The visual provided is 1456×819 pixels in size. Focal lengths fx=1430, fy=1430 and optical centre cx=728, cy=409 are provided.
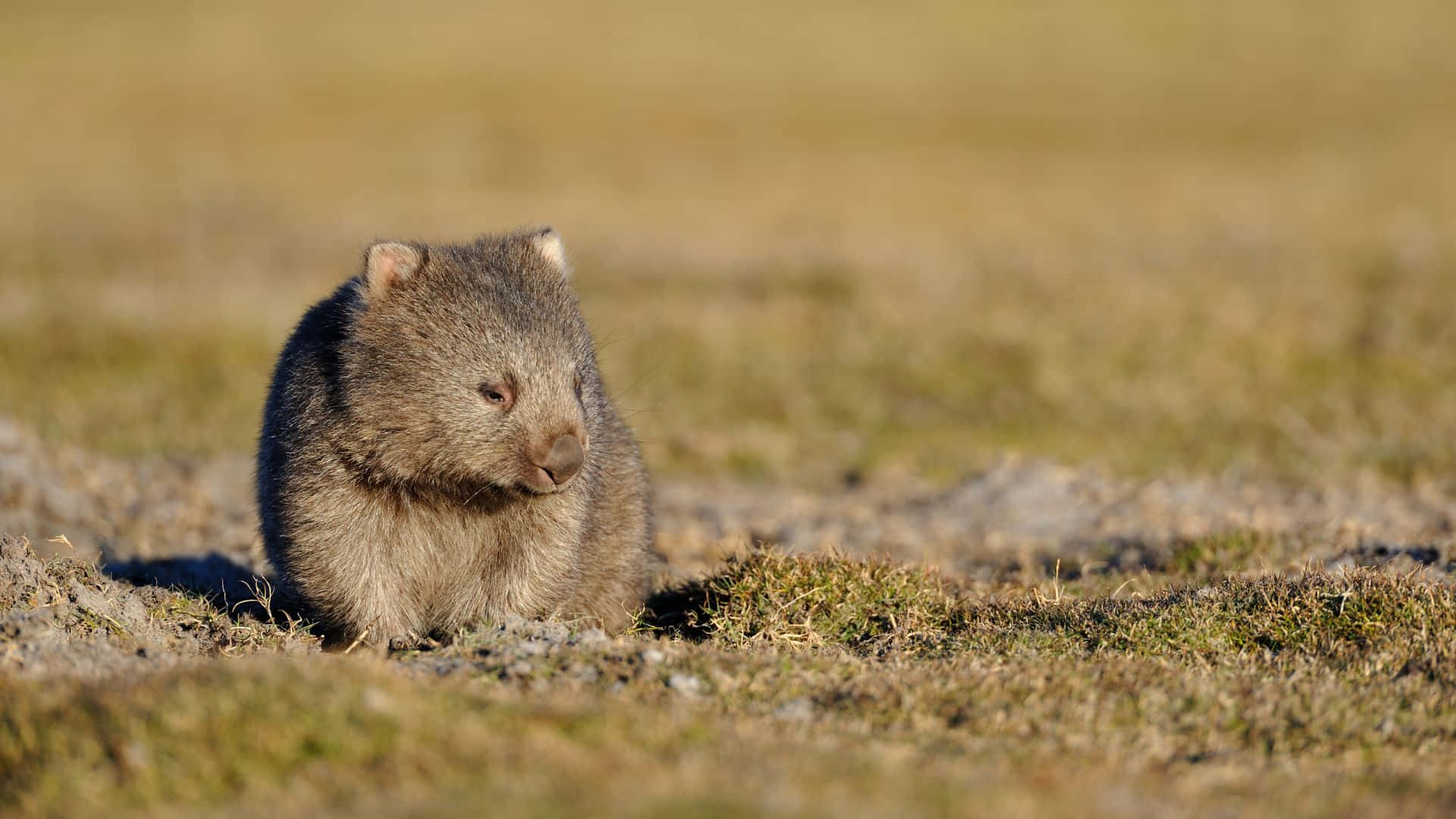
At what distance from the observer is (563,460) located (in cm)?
626

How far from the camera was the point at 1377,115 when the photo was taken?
42781 mm

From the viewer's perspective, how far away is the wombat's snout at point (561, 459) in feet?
20.6

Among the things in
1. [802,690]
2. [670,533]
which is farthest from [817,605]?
[670,533]

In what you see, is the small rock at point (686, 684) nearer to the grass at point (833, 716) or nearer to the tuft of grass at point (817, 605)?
the grass at point (833, 716)

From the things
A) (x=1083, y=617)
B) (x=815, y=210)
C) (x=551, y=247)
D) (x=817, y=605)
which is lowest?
(x=817, y=605)

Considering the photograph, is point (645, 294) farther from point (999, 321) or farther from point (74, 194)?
point (74, 194)

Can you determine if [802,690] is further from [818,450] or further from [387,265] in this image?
[818,450]

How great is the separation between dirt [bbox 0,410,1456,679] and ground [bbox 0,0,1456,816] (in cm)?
5

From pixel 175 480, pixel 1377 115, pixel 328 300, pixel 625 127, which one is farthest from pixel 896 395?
pixel 1377 115

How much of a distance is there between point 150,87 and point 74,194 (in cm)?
1422

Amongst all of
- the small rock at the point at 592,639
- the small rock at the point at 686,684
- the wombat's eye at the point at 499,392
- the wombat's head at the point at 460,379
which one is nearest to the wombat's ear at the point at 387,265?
the wombat's head at the point at 460,379

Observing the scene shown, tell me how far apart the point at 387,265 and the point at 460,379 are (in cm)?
72

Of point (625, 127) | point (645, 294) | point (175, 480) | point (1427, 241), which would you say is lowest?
point (175, 480)

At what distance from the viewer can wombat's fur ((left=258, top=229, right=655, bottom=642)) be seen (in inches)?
254
